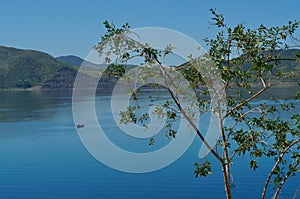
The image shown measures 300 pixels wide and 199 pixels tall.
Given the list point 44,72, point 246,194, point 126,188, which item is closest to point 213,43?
point 246,194

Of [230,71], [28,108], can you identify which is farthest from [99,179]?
[28,108]

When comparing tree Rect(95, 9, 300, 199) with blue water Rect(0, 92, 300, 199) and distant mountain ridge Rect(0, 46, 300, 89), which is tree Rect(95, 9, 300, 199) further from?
distant mountain ridge Rect(0, 46, 300, 89)

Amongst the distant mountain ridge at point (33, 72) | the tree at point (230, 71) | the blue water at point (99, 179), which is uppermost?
the distant mountain ridge at point (33, 72)

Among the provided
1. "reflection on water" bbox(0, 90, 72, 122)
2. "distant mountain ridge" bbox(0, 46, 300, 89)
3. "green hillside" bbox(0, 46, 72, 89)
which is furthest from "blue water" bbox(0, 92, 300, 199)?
"green hillside" bbox(0, 46, 72, 89)

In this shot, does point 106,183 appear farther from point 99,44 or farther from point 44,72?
point 44,72

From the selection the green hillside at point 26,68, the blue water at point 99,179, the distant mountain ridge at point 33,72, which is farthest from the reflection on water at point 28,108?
the green hillside at point 26,68

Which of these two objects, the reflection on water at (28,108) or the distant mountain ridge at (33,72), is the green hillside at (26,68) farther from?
the reflection on water at (28,108)

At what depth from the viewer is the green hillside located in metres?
144

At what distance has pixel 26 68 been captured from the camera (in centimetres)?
15900

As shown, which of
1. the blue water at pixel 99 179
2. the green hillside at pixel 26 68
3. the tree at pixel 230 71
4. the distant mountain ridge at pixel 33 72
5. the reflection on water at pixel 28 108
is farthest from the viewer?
the green hillside at pixel 26 68

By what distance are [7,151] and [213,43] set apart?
20844 millimetres

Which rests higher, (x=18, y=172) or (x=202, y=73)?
(x=202, y=73)

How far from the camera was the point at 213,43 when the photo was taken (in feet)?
14.4

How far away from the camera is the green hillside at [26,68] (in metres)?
144
